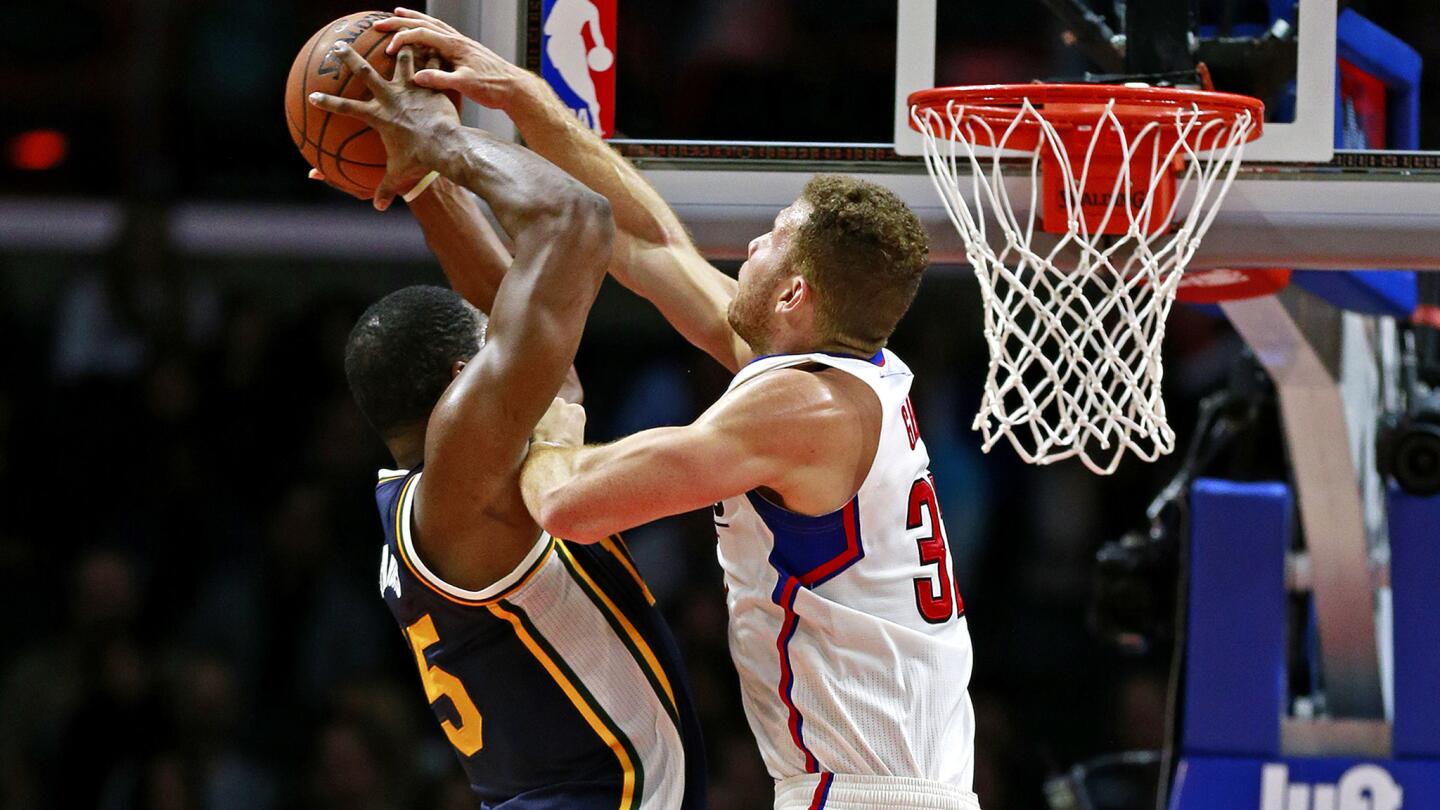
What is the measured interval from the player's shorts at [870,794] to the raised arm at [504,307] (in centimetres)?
63

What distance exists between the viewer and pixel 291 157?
21.8 feet

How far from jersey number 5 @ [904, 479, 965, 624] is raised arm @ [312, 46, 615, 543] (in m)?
0.59

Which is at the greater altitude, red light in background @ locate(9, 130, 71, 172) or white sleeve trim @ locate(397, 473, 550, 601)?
red light in background @ locate(9, 130, 71, 172)

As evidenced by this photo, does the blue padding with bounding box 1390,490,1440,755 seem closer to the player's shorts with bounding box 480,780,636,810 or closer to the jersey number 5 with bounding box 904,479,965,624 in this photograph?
the jersey number 5 with bounding box 904,479,965,624

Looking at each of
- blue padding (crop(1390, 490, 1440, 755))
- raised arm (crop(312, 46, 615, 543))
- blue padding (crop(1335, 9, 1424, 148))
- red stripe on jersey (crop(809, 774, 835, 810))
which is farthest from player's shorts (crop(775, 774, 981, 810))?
blue padding (crop(1390, 490, 1440, 755))

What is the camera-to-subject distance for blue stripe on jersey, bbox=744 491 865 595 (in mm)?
2439

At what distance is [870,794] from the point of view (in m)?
2.44

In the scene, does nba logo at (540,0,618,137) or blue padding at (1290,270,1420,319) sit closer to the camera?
nba logo at (540,0,618,137)

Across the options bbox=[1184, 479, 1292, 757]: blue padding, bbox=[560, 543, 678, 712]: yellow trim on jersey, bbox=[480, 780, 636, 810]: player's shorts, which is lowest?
bbox=[1184, 479, 1292, 757]: blue padding

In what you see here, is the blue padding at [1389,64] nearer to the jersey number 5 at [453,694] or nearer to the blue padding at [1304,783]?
the blue padding at [1304,783]

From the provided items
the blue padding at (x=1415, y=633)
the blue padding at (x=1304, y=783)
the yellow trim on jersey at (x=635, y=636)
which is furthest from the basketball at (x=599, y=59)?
the blue padding at (x=1304, y=783)

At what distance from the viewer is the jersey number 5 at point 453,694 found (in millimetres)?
2557

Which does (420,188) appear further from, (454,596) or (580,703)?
(580,703)

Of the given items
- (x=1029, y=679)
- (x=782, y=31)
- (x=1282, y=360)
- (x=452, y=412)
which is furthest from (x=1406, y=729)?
(x=782, y=31)
